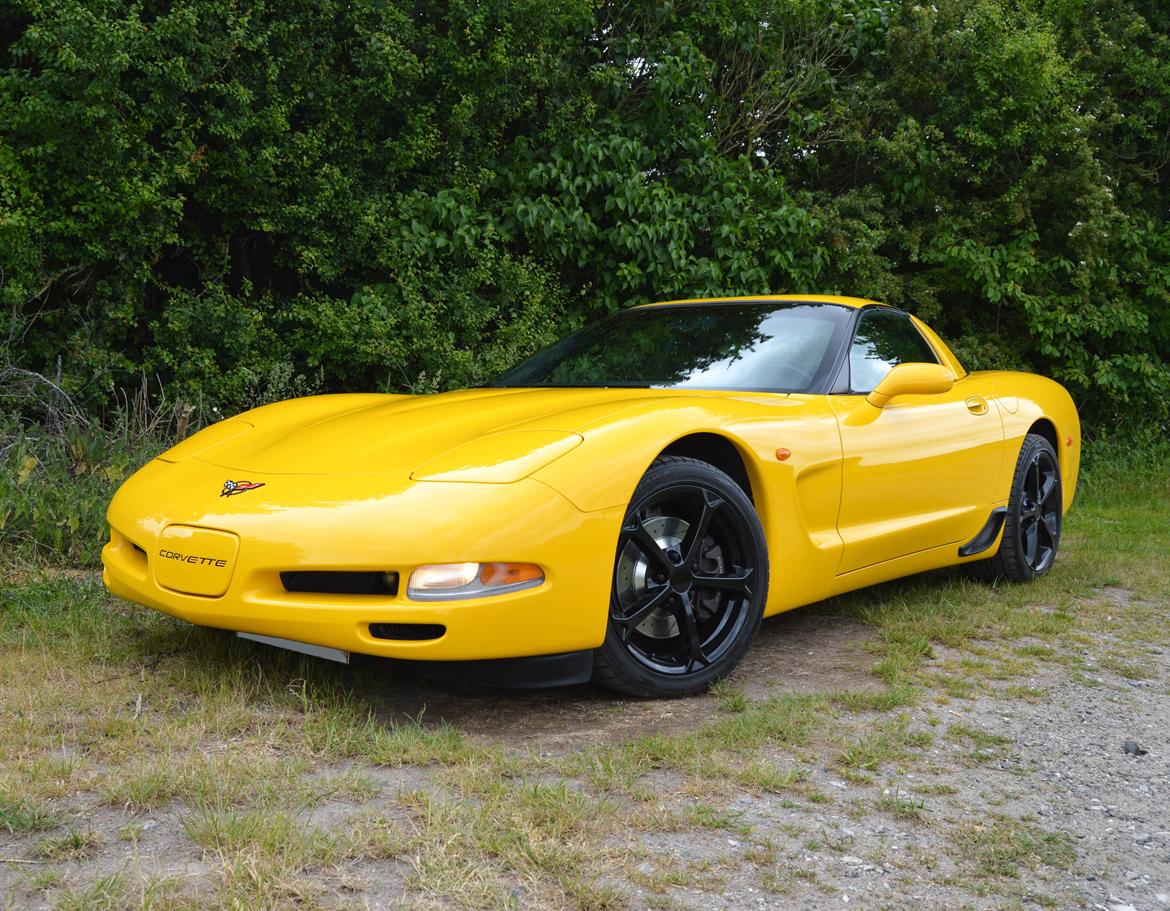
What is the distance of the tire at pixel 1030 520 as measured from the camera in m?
5.14

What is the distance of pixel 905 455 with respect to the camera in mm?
4297

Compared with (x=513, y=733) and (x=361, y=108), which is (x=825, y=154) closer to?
(x=361, y=108)

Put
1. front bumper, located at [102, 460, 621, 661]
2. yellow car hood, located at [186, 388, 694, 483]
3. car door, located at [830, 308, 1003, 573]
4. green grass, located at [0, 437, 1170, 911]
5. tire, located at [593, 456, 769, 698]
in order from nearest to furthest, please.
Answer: green grass, located at [0, 437, 1170, 911], front bumper, located at [102, 460, 621, 661], yellow car hood, located at [186, 388, 694, 483], tire, located at [593, 456, 769, 698], car door, located at [830, 308, 1003, 573]

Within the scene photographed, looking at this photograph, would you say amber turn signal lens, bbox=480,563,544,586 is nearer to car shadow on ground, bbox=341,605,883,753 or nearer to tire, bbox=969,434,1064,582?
car shadow on ground, bbox=341,605,883,753

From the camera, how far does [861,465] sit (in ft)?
13.3

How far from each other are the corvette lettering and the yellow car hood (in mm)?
341

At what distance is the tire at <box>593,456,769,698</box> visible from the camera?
326cm

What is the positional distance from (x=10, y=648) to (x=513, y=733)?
5.74ft

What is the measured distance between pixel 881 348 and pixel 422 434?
2.14 m

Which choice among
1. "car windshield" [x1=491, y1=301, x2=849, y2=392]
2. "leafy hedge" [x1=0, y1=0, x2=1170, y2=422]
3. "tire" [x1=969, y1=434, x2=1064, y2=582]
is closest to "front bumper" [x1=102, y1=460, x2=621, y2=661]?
"car windshield" [x1=491, y1=301, x2=849, y2=392]

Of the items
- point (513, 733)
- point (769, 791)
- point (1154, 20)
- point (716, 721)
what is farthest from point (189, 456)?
point (1154, 20)

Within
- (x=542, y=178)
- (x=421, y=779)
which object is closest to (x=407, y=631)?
(x=421, y=779)

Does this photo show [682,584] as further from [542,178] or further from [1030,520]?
[542,178]

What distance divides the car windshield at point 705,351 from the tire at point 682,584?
2.41 ft
